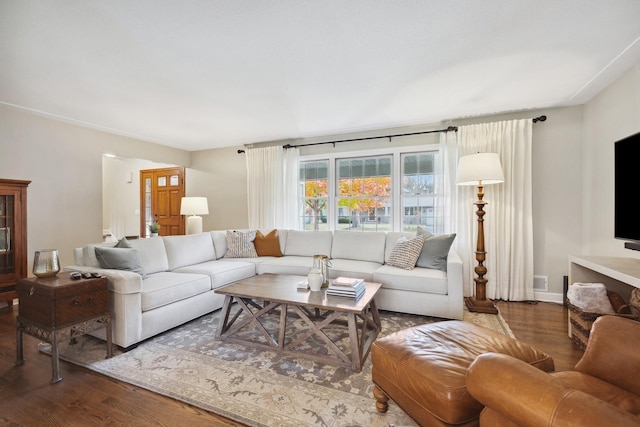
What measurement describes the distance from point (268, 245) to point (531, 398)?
3487mm

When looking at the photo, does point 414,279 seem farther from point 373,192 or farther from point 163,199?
point 163,199

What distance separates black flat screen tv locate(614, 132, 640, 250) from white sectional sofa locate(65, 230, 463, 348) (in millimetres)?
1283

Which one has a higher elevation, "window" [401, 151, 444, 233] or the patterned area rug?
"window" [401, 151, 444, 233]

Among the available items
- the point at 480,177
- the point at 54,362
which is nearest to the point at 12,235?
the point at 54,362

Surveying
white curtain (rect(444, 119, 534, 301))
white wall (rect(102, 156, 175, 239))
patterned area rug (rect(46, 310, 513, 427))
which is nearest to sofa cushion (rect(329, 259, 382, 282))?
patterned area rug (rect(46, 310, 513, 427))

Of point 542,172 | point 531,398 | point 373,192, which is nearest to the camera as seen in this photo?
point 531,398

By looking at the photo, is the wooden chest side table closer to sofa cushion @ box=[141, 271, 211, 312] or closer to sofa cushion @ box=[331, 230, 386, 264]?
sofa cushion @ box=[141, 271, 211, 312]

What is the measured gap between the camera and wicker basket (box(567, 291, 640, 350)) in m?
2.14

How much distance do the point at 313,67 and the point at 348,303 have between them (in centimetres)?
199

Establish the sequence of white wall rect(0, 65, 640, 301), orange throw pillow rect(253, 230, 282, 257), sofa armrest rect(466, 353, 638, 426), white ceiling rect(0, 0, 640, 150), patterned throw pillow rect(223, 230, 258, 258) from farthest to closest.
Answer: orange throw pillow rect(253, 230, 282, 257)
patterned throw pillow rect(223, 230, 258, 258)
white wall rect(0, 65, 640, 301)
white ceiling rect(0, 0, 640, 150)
sofa armrest rect(466, 353, 638, 426)

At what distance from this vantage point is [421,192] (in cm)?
409

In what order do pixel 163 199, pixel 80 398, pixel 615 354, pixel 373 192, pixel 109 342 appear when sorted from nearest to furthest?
pixel 615 354, pixel 80 398, pixel 109 342, pixel 373 192, pixel 163 199

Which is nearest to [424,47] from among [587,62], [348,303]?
[587,62]

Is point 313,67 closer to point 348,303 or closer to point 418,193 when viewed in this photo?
point 348,303
